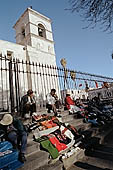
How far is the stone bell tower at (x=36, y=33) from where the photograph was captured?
17.7 meters

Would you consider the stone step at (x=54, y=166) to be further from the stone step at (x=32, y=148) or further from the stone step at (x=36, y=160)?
the stone step at (x=32, y=148)

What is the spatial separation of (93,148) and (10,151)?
2.85 meters

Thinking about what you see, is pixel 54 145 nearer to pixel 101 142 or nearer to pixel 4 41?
pixel 101 142

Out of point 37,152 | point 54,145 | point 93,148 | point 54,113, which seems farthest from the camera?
point 54,113

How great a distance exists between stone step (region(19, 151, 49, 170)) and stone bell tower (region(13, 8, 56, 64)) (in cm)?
1593

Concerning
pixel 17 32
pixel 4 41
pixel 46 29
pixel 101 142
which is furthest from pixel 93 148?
pixel 17 32

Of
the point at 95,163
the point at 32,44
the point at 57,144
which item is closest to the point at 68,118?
the point at 57,144

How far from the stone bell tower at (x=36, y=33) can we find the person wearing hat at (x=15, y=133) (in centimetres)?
1502

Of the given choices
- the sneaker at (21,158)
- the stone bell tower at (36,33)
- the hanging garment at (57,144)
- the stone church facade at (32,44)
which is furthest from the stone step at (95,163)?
the stone bell tower at (36,33)

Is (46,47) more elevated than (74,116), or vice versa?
(46,47)

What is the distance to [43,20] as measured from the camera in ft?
65.8

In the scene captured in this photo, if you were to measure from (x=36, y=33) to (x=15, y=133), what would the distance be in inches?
706

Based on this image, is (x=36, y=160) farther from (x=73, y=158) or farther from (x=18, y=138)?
(x=73, y=158)

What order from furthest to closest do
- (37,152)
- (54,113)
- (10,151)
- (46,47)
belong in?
(46,47)
(54,113)
(37,152)
(10,151)
